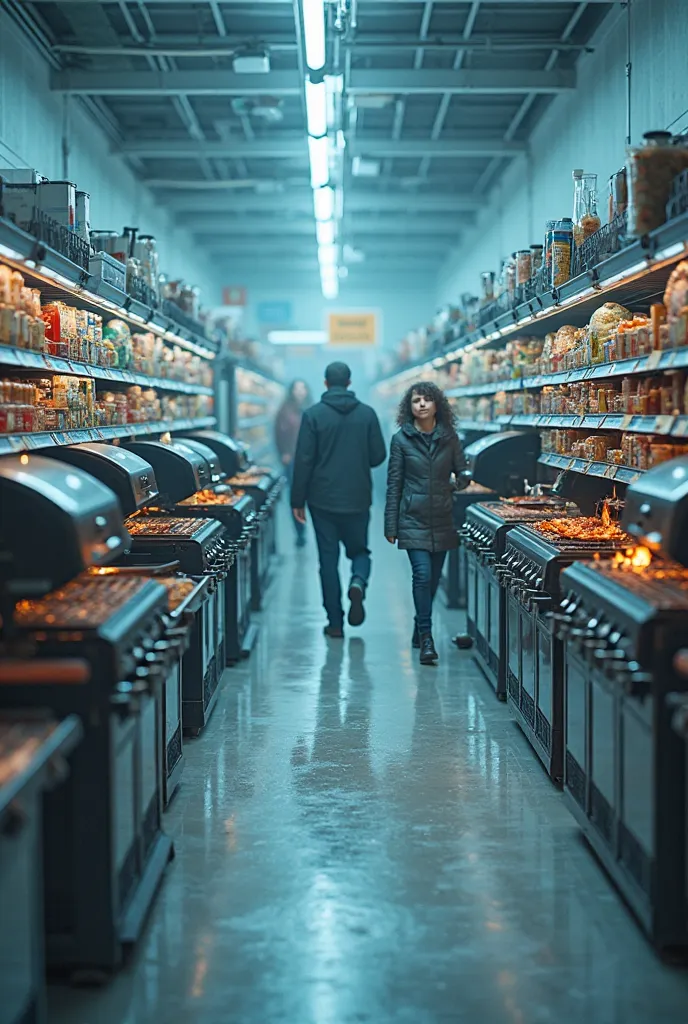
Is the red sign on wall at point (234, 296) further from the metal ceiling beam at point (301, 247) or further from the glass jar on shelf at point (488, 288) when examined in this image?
the glass jar on shelf at point (488, 288)

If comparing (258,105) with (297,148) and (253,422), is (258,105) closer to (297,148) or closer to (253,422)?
(297,148)

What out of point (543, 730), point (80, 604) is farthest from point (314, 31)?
point (80, 604)

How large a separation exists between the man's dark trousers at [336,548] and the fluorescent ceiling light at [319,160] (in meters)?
2.99

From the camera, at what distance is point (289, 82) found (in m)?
10.6

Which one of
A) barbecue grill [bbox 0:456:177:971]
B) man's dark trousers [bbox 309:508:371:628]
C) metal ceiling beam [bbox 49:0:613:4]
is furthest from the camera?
metal ceiling beam [bbox 49:0:613:4]

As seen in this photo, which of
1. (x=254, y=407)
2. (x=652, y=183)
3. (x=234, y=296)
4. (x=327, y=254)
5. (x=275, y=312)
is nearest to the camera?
(x=652, y=183)

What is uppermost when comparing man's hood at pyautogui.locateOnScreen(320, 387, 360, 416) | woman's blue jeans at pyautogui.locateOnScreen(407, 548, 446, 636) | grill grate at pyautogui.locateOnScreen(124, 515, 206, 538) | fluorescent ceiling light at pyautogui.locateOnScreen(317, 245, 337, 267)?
fluorescent ceiling light at pyautogui.locateOnScreen(317, 245, 337, 267)

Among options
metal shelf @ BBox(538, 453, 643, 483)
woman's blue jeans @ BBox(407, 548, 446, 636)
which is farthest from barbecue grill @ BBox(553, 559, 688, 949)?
woman's blue jeans @ BBox(407, 548, 446, 636)

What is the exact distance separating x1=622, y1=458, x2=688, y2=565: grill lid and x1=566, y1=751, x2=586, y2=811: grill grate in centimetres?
86

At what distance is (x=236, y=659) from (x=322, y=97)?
371cm

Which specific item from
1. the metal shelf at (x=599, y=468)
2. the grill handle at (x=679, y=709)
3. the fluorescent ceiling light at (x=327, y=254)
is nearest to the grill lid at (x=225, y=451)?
the metal shelf at (x=599, y=468)

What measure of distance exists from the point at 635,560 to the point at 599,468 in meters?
1.44

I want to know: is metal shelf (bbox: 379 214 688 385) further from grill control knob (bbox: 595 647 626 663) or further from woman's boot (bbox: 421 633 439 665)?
woman's boot (bbox: 421 633 439 665)

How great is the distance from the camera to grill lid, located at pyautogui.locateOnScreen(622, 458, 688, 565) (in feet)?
11.6
